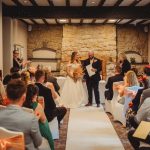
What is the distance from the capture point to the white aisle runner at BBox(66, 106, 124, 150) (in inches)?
201

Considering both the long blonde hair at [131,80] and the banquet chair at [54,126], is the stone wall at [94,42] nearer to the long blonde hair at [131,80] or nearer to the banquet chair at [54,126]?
the long blonde hair at [131,80]

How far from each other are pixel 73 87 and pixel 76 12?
2525 mm

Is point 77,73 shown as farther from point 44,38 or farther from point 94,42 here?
point 44,38

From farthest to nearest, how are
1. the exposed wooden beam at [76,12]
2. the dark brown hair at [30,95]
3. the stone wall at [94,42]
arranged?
1. the stone wall at [94,42]
2. the exposed wooden beam at [76,12]
3. the dark brown hair at [30,95]

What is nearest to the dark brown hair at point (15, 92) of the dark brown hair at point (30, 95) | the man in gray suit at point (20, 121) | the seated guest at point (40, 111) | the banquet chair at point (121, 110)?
the man in gray suit at point (20, 121)

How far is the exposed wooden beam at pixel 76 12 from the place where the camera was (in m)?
10.4

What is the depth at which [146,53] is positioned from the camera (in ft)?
48.8

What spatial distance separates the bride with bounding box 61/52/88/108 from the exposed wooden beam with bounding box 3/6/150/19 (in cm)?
177

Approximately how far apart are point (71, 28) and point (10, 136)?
12.3m

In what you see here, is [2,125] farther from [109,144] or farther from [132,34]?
[132,34]

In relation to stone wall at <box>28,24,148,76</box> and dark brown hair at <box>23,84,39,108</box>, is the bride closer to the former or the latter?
stone wall at <box>28,24,148,76</box>

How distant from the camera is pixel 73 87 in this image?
9500 millimetres

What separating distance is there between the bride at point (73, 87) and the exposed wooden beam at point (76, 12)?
177cm

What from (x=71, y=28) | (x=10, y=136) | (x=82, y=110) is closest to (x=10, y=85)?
(x=10, y=136)
